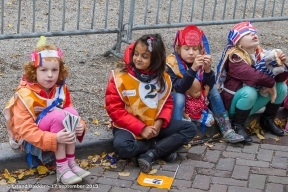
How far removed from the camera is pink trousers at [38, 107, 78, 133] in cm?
440

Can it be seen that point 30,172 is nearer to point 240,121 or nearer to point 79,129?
point 79,129

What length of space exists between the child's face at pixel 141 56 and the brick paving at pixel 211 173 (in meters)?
0.84

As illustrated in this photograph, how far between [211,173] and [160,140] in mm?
539

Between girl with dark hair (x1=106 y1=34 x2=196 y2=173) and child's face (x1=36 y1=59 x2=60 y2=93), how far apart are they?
57cm

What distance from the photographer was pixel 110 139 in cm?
506

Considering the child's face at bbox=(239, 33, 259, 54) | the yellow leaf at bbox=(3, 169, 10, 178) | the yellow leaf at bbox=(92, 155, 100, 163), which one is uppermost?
the child's face at bbox=(239, 33, 259, 54)

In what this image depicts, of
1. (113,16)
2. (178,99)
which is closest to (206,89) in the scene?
(178,99)

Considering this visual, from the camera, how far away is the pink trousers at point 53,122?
4.40 m

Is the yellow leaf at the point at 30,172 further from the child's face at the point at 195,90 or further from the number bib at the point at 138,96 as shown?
the child's face at the point at 195,90

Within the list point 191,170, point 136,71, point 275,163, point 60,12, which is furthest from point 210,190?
point 60,12

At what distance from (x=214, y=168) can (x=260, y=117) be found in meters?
1.21

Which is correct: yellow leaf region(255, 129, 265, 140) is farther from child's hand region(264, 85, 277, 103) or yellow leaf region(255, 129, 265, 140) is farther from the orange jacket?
the orange jacket

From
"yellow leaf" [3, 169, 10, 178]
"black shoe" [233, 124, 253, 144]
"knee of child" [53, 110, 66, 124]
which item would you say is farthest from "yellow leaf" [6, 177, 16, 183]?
"black shoe" [233, 124, 253, 144]

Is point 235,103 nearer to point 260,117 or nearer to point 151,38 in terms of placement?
point 260,117
